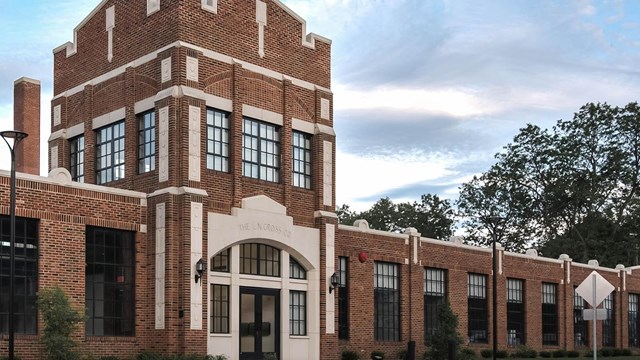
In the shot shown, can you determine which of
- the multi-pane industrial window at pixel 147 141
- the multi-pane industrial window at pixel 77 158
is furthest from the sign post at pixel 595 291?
the multi-pane industrial window at pixel 77 158

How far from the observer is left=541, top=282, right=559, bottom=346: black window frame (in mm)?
46250

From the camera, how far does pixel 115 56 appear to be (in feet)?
98.8

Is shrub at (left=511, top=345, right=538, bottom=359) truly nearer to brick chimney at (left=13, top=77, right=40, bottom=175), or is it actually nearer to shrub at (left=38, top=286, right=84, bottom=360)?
brick chimney at (left=13, top=77, right=40, bottom=175)

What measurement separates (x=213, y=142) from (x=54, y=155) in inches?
296

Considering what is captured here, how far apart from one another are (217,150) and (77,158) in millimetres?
6337

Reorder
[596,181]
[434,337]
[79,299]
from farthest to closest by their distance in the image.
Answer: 1. [596,181]
2. [434,337]
3. [79,299]

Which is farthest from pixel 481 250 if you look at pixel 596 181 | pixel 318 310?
pixel 596 181

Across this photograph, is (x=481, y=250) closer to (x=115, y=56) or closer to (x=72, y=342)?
(x=115, y=56)

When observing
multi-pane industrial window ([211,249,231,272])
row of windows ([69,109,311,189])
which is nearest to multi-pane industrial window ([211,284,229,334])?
multi-pane industrial window ([211,249,231,272])

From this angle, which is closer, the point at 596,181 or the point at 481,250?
the point at 481,250

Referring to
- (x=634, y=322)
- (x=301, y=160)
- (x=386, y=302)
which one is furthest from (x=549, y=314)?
(x=301, y=160)

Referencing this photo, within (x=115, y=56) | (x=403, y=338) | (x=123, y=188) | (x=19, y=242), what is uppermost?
(x=115, y=56)

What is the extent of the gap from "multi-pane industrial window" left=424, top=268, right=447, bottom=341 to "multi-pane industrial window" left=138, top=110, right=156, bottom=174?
1528 cm

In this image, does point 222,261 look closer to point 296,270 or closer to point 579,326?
point 296,270
